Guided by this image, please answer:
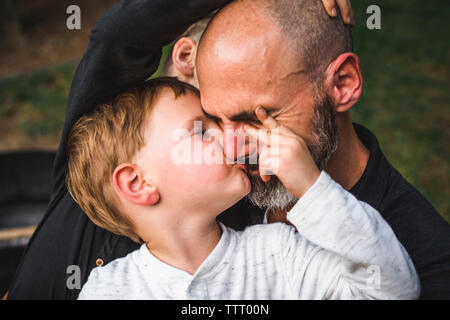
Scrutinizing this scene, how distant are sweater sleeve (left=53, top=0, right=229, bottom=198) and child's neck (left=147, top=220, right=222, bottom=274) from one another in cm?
71

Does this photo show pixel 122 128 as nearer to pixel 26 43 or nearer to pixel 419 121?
pixel 419 121

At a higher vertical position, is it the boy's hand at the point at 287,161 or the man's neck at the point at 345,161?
the boy's hand at the point at 287,161

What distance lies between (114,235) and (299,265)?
0.95 metres

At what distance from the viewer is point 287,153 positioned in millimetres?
1714

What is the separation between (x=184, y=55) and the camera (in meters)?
2.41

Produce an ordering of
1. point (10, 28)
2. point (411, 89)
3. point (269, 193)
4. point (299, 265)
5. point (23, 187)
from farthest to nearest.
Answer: point (10, 28) < point (411, 89) < point (23, 187) < point (269, 193) < point (299, 265)

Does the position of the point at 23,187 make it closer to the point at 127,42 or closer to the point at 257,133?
the point at 127,42

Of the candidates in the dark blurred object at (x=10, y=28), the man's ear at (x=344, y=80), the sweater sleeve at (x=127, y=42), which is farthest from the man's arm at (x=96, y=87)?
the dark blurred object at (x=10, y=28)

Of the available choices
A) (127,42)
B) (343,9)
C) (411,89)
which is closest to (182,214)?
(127,42)

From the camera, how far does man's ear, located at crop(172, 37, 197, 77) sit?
7.72 ft

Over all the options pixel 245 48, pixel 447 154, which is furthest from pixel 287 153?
pixel 447 154

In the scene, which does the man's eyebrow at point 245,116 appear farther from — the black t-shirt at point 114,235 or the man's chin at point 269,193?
the black t-shirt at point 114,235

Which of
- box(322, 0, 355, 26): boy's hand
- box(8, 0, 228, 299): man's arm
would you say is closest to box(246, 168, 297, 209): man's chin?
box(8, 0, 228, 299): man's arm

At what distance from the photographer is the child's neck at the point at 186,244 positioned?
1.94 metres
